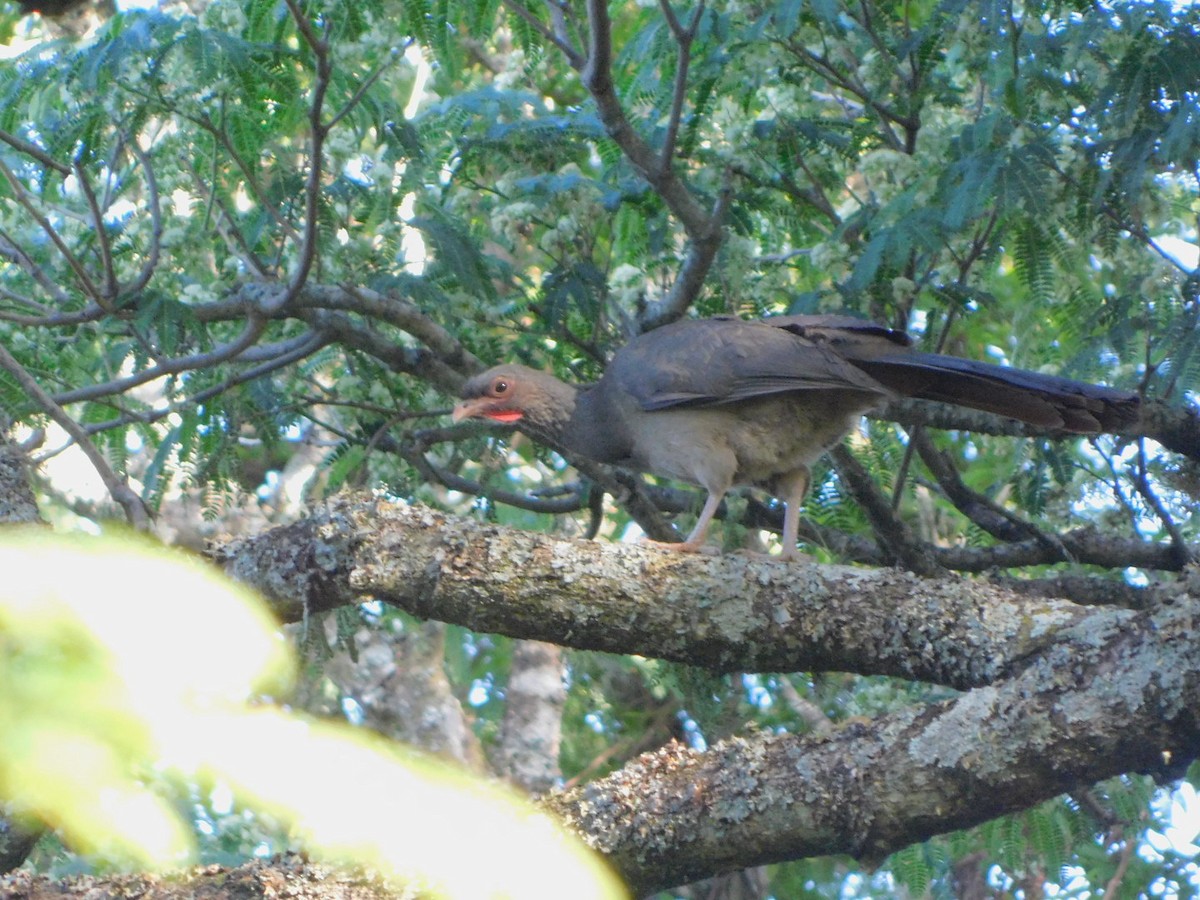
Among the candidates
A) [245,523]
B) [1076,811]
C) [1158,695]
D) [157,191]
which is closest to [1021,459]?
[1076,811]

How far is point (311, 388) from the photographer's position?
6887 mm

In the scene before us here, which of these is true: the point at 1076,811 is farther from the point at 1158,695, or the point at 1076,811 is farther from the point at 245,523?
the point at 245,523

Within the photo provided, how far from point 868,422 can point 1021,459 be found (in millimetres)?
709

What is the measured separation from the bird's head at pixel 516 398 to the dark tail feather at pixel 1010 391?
122 cm

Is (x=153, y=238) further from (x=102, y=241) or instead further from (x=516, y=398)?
(x=516, y=398)

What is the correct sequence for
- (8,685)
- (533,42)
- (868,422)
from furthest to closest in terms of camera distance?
(868,422) → (533,42) → (8,685)

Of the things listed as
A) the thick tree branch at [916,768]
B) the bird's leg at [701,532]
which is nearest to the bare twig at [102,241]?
the bird's leg at [701,532]

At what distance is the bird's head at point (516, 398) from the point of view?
16.8 feet

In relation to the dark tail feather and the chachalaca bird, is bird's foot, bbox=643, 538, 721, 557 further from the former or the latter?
the dark tail feather

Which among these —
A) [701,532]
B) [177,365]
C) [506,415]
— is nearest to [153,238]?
[177,365]

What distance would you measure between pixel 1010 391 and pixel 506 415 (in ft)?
6.25

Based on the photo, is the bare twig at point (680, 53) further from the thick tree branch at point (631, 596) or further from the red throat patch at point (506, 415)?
the thick tree branch at point (631, 596)

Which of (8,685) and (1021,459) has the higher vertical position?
(1021,459)

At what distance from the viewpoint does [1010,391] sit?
4.18 metres
